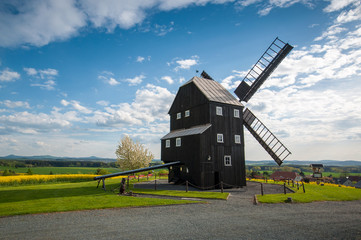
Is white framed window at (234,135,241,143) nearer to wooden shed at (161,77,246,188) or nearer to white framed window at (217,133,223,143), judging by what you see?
wooden shed at (161,77,246,188)

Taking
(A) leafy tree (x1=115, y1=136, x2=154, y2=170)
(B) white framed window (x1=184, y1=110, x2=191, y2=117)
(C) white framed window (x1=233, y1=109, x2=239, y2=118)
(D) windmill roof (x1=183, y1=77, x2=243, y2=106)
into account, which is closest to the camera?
(D) windmill roof (x1=183, y1=77, x2=243, y2=106)

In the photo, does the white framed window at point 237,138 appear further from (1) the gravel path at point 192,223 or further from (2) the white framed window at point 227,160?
(1) the gravel path at point 192,223

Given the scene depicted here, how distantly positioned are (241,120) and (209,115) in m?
5.36

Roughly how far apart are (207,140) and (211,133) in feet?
3.49

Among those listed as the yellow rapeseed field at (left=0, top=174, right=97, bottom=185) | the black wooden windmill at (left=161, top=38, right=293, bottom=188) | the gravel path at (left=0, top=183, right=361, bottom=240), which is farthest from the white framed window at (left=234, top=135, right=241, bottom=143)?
the yellow rapeseed field at (left=0, top=174, right=97, bottom=185)

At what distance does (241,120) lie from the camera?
2869 centimetres

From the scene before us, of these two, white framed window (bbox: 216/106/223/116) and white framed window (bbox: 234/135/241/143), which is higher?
white framed window (bbox: 216/106/223/116)

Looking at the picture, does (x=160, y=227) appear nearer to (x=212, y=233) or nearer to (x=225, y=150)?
(x=212, y=233)

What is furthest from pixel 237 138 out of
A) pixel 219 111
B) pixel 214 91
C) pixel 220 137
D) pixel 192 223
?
pixel 192 223

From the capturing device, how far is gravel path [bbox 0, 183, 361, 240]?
8.93m

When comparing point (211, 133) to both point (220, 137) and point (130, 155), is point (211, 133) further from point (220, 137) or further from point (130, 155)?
point (130, 155)

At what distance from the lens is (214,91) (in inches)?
1151

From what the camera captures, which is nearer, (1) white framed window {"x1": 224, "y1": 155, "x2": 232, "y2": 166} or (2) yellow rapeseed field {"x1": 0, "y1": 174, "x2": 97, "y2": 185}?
(1) white framed window {"x1": 224, "y1": 155, "x2": 232, "y2": 166}

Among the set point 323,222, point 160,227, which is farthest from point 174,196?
point 323,222
